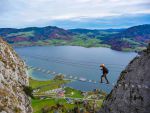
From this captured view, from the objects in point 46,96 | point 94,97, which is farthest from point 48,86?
point 94,97

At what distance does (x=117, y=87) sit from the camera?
2300 cm

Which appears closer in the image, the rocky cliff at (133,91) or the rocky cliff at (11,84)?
the rocky cliff at (133,91)

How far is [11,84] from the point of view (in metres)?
25.3

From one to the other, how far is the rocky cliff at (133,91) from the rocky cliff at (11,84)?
7.12 m

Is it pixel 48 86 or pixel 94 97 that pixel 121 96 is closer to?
pixel 94 97

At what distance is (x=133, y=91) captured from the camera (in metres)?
21.3

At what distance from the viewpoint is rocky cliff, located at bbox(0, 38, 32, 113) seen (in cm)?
2284

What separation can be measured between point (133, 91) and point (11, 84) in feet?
34.3

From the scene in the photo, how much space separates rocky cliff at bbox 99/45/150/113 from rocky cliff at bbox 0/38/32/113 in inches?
280

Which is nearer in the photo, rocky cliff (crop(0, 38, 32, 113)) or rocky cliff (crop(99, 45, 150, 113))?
rocky cliff (crop(99, 45, 150, 113))

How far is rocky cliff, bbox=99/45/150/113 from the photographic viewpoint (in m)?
20.5

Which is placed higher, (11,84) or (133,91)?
(133,91)

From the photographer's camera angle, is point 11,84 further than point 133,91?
Yes

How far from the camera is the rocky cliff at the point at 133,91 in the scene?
20.5m
